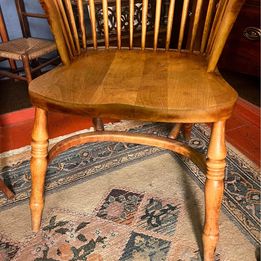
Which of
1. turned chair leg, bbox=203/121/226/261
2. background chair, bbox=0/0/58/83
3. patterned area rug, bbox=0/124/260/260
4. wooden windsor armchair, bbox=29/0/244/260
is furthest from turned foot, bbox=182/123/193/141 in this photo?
background chair, bbox=0/0/58/83

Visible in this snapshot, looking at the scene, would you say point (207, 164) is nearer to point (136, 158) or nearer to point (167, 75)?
point (167, 75)

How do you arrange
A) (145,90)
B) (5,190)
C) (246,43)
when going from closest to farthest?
(145,90)
(5,190)
(246,43)

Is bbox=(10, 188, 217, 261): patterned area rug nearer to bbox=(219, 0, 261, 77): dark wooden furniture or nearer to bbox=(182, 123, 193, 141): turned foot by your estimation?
bbox=(182, 123, 193, 141): turned foot

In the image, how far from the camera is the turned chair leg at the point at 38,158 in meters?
0.70

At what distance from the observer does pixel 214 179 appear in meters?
0.66

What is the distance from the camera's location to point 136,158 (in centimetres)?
113

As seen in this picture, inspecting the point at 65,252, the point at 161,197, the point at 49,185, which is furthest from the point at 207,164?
the point at 49,185

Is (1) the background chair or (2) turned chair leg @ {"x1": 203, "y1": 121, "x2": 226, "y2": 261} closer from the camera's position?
(2) turned chair leg @ {"x1": 203, "y1": 121, "x2": 226, "y2": 261}

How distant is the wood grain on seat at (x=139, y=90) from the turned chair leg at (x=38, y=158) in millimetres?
65

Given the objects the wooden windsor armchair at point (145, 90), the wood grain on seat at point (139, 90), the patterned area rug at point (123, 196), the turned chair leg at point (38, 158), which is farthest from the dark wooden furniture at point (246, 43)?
the turned chair leg at point (38, 158)

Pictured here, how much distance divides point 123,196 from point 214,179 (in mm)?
388

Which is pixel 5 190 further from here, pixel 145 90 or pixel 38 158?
pixel 145 90

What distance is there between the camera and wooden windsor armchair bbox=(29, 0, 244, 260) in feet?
1.96

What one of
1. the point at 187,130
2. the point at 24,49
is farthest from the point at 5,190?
the point at 24,49
